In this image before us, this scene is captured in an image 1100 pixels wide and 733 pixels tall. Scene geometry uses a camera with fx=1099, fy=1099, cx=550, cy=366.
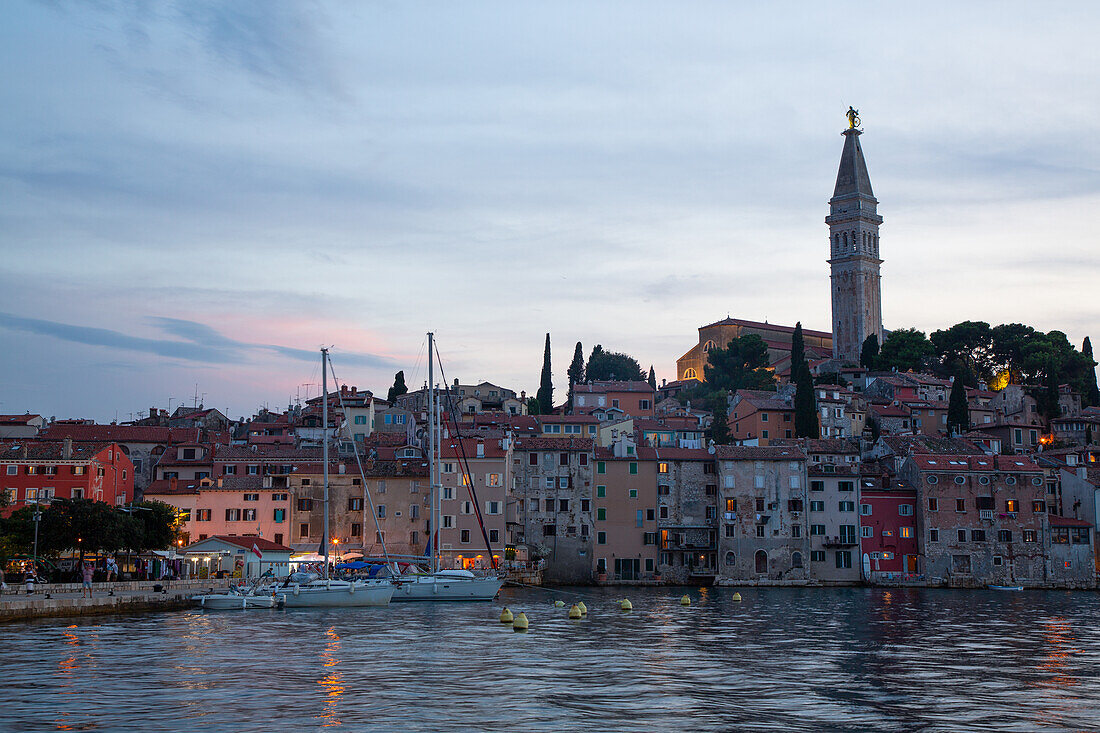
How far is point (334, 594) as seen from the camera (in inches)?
2215

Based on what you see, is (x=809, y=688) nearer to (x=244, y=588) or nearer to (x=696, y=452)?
(x=244, y=588)

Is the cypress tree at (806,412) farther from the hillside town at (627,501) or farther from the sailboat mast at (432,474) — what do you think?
the sailboat mast at (432,474)

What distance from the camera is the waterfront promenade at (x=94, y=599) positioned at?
4509cm

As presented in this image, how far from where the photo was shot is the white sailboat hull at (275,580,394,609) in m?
55.3

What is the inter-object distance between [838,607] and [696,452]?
24.4m

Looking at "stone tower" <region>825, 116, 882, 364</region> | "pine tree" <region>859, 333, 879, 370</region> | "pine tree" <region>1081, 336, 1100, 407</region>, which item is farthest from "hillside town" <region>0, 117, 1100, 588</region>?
"stone tower" <region>825, 116, 882, 364</region>

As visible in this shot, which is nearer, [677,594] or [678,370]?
[677,594]

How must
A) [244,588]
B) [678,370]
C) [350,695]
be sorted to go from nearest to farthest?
[350,695], [244,588], [678,370]

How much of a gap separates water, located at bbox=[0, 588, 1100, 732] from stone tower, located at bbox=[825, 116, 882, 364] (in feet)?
407

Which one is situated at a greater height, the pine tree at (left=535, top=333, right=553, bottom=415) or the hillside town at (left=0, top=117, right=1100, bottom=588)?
the pine tree at (left=535, top=333, right=553, bottom=415)

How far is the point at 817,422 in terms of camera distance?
102 meters

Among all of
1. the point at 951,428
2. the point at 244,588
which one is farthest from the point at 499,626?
the point at 951,428

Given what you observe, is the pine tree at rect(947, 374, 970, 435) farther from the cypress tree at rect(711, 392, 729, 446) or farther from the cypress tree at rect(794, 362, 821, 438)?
the cypress tree at rect(711, 392, 729, 446)

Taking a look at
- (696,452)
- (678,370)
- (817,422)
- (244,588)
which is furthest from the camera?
(678,370)
